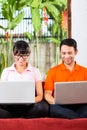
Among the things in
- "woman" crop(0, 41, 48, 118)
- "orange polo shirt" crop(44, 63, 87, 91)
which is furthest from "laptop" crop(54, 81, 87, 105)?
"orange polo shirt" crop(44, 63, 87, 91)

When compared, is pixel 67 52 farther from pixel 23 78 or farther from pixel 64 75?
pixel 23 78

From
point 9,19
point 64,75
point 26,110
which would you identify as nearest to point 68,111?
point 26,110

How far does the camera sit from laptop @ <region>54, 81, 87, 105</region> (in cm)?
175

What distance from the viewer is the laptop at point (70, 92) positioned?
69.1 inches

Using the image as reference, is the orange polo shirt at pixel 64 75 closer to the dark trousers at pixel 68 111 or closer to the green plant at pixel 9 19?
the dark trousers at pixel 68 111

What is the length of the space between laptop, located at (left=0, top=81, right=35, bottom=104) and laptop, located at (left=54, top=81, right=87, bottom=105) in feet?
0.55

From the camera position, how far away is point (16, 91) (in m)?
1.75

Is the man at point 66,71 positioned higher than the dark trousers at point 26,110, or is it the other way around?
the man at point 66,71

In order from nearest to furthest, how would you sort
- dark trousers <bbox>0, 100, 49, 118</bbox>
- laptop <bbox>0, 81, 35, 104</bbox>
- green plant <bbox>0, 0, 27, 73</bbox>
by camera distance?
laptop <bbox>0, 81, 35, 104</bbox>, dark trousers <bbox>0, 100, 49, 118</bbox>, green plant <bbox>0, 0, 27, 73</bbox>

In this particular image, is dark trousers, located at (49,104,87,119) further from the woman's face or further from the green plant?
the green plant

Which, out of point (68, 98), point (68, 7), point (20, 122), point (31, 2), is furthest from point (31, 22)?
point (20, 122)

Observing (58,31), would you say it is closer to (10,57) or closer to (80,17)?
(80,17)

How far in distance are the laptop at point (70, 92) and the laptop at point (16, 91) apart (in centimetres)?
17

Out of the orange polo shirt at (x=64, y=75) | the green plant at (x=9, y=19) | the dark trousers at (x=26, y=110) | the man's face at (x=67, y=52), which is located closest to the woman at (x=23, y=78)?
the dark trousers at (x=26, y=110)
